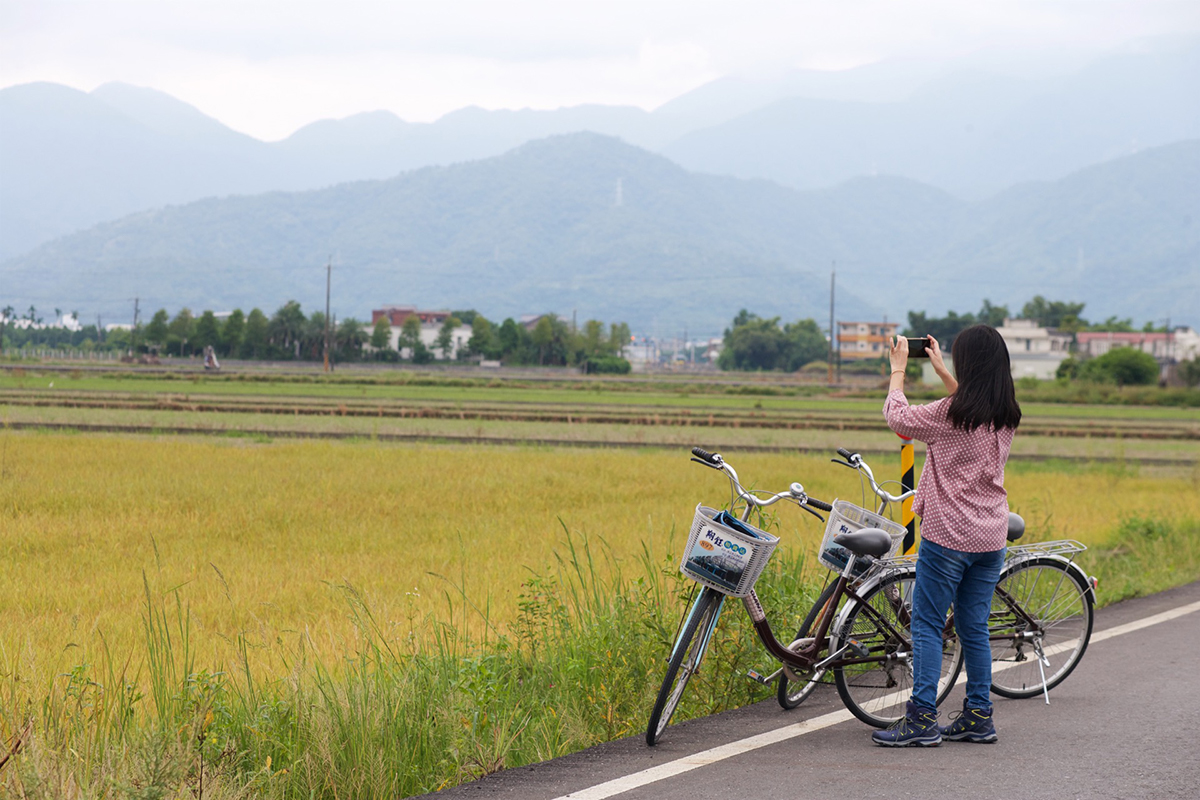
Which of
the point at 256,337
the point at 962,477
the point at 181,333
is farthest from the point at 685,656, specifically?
the point at 181,333

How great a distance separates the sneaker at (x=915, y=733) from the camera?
5.74m

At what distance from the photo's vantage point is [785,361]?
142625 mm

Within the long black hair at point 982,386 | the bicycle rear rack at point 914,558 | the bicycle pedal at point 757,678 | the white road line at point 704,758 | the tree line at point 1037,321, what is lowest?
the white road line at point 704,758

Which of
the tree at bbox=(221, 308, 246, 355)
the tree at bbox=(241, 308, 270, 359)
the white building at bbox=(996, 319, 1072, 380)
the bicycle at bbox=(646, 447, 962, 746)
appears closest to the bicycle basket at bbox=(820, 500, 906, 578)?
the bicycle at bbox=(646, 447, 962, 746)

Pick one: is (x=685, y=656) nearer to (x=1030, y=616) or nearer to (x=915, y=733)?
(x=915, y=733)

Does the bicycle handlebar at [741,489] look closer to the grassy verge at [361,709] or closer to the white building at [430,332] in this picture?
the grassy verge at [361,709]

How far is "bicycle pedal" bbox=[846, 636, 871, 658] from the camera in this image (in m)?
6.03

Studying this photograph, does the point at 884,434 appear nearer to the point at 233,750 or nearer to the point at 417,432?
the point at 417,432

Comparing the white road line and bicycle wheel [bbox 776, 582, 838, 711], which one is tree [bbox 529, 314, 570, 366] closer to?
bicycle wheel [bbox 776, 582, 838, 711]

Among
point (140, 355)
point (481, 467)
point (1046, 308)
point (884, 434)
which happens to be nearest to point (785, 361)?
point (1046, 308)

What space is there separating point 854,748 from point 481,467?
14681 mm

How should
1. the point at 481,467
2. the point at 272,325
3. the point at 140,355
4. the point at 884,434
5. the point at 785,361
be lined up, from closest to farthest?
the point at 481,467, the point at 884,434, the point at 140,355, the point at 272,325, the point at 785,361

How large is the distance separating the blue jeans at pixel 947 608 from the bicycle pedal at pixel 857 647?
0.33m

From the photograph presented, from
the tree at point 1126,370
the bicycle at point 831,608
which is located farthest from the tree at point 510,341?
the bicycle at point 831,608
